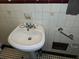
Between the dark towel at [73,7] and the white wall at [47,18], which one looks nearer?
the dark towel at [73,7]

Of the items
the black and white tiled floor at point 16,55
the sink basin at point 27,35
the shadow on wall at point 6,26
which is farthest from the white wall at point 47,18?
the black and white tiled floor at point 16,55

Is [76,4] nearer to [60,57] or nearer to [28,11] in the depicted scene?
[28,11]

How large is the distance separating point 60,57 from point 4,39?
1093 mm

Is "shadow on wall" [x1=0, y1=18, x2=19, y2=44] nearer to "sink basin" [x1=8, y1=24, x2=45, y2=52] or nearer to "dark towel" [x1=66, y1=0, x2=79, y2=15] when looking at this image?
"sink basin" [x1=8, y1=24, x2=45, y2=52]

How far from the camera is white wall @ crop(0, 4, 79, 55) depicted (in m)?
1.24

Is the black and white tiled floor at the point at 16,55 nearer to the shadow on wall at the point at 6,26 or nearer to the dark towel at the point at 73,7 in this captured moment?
the shadow on wall at the point at 6,26

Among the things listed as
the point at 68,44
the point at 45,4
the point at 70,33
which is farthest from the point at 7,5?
the point at 68,44

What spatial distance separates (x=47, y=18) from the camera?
4.33 ft

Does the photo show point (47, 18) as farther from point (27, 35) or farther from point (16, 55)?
point (16, 55)

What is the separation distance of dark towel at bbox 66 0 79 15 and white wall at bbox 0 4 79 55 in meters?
0.06

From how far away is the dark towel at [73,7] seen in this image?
1074 mm

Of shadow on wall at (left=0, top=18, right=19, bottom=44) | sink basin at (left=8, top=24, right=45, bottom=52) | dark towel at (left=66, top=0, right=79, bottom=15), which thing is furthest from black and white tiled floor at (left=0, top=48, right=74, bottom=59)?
dark towel at (left=66, top=0, right=79, bottom=15)

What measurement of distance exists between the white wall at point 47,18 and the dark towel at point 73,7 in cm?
6

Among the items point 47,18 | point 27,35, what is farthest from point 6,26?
point 47,18
